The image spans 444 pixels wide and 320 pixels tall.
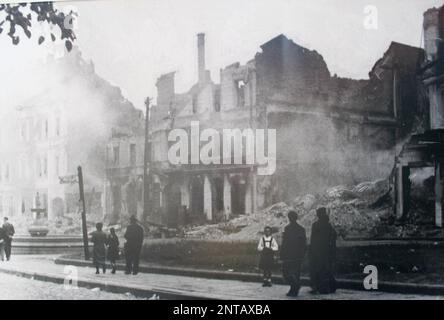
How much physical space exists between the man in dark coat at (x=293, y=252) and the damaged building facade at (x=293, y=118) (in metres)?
1.97

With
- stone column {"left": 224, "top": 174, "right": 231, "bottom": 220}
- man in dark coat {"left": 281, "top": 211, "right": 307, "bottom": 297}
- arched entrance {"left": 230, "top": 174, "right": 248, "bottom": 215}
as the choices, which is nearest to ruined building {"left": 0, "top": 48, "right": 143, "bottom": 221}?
stone column {"left": 224, "top": 174, "right": 231, "bottom": 220}

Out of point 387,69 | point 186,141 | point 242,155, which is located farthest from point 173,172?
point 387,69

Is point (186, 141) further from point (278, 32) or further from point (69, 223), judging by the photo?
point (69, 223)

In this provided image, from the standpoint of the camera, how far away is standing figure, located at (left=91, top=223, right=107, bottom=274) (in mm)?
11312

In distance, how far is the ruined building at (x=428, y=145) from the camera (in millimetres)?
9664

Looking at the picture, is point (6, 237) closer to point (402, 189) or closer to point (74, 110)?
point (74, 110)

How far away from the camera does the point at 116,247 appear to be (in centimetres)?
1112

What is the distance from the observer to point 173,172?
11188mm

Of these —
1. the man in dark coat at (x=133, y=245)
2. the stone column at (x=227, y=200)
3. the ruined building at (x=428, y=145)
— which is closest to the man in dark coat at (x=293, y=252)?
the ruined building at (x=428, y=145)

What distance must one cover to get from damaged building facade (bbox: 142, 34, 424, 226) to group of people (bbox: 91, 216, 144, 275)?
41.6 inches

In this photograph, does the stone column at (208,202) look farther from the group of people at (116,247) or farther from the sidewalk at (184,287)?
the sidewalk at (184,287)

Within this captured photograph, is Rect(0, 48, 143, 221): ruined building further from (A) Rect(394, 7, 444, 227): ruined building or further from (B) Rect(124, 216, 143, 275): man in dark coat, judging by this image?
(A) Rect(394, 7, 444, 227): ruined building

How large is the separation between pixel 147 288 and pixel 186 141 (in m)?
2.73

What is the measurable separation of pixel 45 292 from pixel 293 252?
14.0ft
